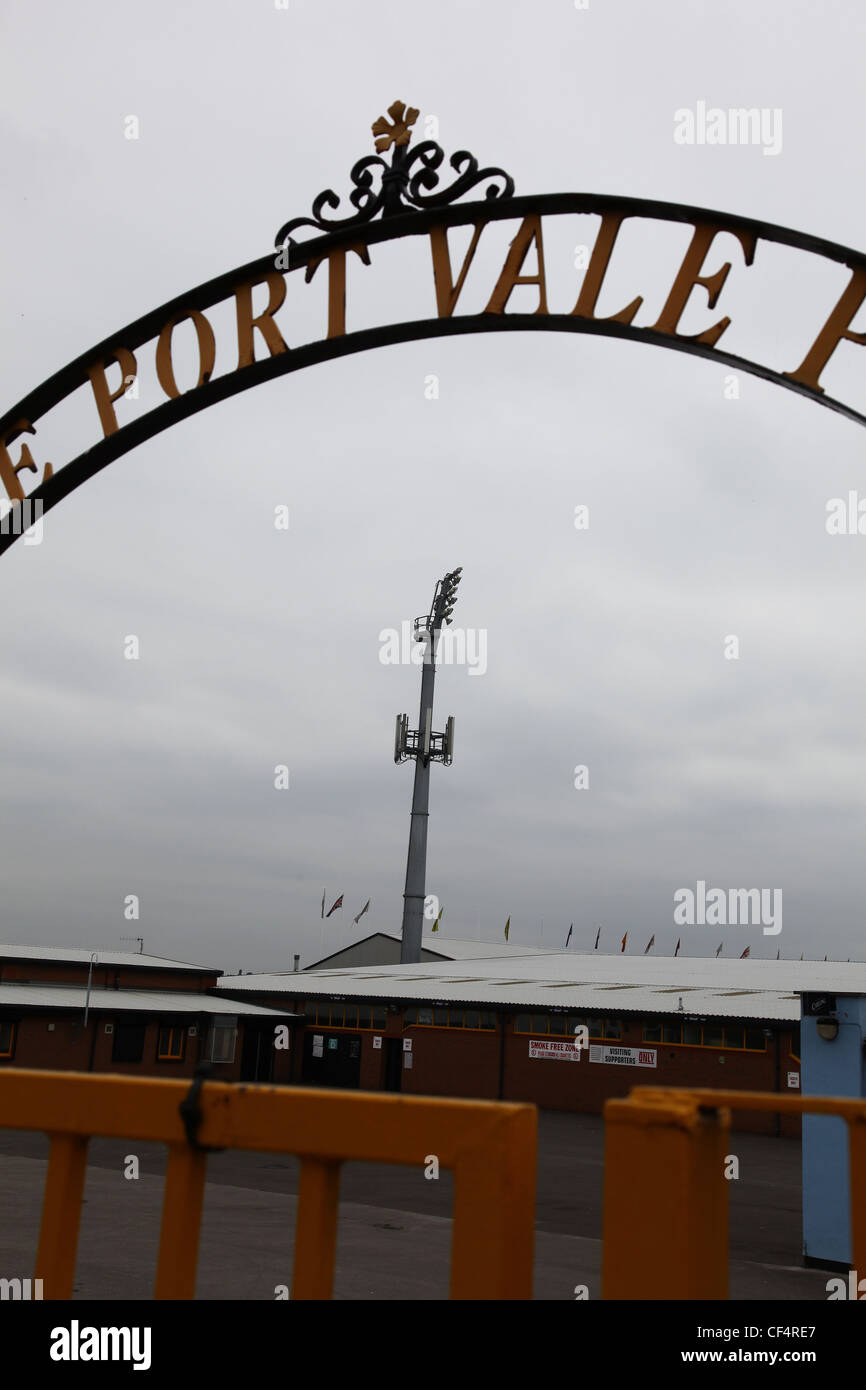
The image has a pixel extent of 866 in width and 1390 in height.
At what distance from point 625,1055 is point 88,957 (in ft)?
64.0

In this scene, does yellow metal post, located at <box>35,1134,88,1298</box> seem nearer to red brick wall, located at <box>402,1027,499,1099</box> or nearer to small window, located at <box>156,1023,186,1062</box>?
red brick wall, located at <box>402,1027,499,1099</box>

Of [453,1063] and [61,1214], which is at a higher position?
[453,1063]

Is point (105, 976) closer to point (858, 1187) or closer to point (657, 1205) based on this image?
point (858, 1187)

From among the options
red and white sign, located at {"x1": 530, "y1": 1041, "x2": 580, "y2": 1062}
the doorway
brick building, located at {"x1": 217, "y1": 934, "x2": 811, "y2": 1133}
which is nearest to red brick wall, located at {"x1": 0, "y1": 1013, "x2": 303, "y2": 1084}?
brick building, located at {"x1": 217, "y1": 934, "x2": 811, "y2": 1133}

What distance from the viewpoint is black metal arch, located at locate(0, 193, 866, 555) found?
5.36 metres

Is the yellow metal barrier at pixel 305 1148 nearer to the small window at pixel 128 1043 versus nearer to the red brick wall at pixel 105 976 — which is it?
the small window at pixel 128 1043

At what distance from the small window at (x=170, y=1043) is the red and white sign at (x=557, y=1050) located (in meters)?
11.0

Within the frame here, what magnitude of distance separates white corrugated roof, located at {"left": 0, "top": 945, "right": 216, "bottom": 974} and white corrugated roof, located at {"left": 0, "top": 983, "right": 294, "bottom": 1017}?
3.09ft

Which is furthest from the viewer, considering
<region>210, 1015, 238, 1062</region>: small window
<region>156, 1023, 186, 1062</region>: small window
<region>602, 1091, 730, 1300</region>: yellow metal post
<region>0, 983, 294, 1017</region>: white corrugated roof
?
<region>210, 1015, 238, 1062</region>: small window

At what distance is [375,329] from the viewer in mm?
6004

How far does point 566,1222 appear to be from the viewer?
48.1 ft

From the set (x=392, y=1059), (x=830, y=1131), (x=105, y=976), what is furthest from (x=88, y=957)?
(x=830, y=1131)
